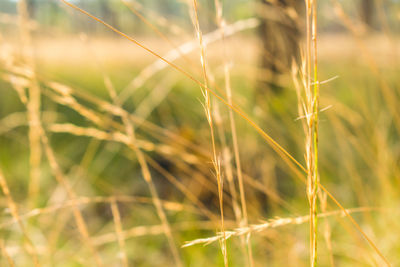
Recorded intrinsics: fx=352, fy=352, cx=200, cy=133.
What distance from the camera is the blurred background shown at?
0.67m

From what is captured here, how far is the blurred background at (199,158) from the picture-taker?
671mm

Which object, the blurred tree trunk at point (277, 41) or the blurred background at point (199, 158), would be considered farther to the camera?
the blurred tree trunk at point (277, 41)

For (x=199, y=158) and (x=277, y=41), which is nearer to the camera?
(x=199, y=158)

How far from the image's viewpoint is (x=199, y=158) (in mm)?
1500

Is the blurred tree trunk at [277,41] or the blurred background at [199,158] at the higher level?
the blurred tree trunk at [277,41]

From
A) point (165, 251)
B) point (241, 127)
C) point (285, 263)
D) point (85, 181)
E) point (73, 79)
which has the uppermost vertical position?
point (73, 79)

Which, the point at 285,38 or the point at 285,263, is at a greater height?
the point at 285,38

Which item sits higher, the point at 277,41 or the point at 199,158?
the point at 277,41

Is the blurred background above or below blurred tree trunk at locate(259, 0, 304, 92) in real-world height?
below

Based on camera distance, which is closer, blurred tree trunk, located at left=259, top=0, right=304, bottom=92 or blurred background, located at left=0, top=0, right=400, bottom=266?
blurred background, located at left=0, top=0, right=400, bottom=266

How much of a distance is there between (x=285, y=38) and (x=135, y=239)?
4.30 feet

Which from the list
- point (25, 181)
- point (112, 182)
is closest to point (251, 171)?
point (112, 182)

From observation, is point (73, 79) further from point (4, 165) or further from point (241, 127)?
point (241, 127)

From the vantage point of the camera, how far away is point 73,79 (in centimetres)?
479
